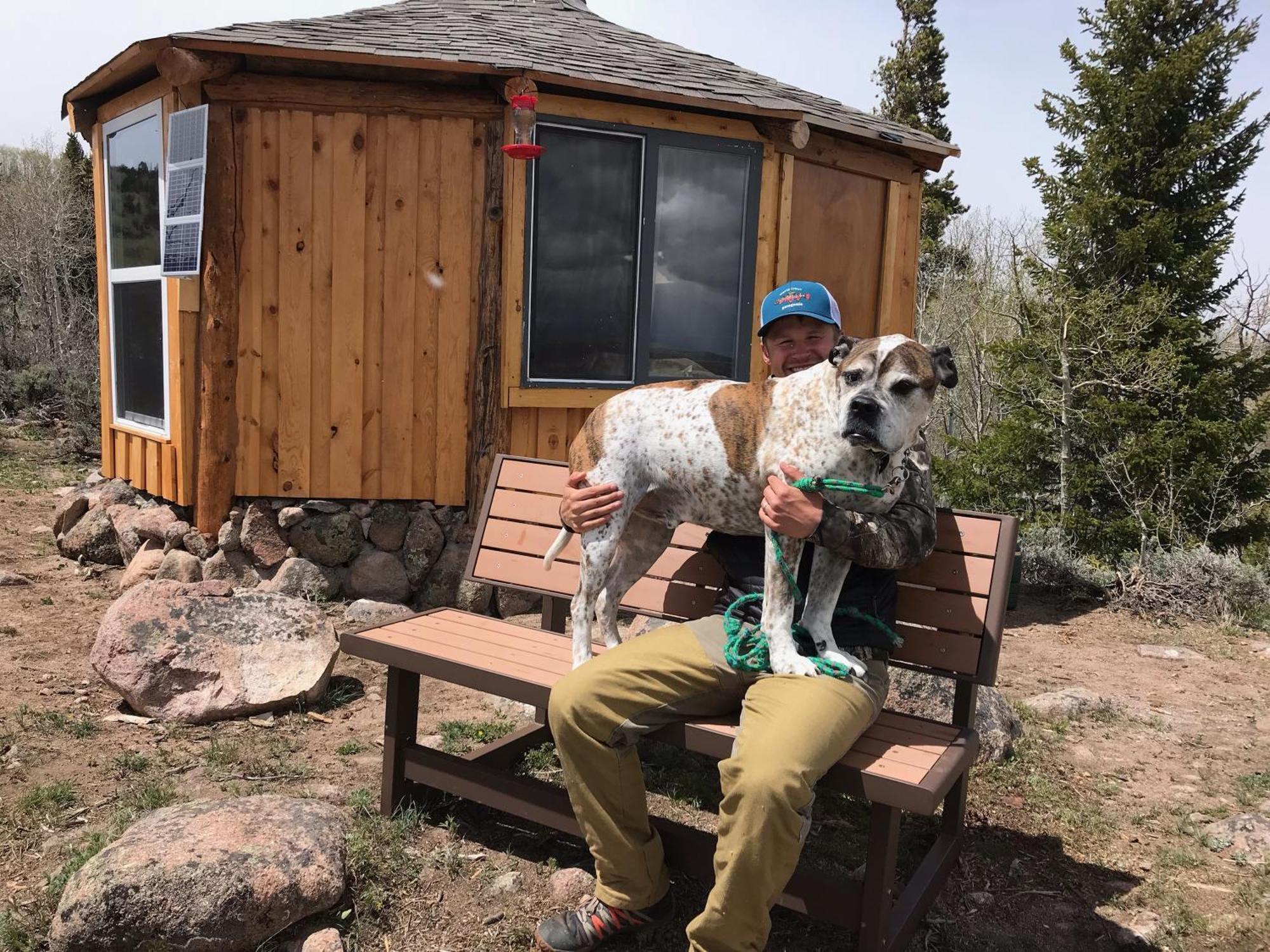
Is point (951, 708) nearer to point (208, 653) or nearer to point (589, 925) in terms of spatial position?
point (589, 925)

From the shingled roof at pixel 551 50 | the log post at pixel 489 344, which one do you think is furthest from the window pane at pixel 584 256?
the shingled roof at pixel 551 50

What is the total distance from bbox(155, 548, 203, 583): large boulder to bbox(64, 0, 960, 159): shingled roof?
→ 3007 millimetres

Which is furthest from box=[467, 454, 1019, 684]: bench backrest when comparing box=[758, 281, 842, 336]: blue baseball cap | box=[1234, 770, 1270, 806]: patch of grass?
box=[1234, 770, 1270, 806]: patch of grass

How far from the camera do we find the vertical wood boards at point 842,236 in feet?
21.5

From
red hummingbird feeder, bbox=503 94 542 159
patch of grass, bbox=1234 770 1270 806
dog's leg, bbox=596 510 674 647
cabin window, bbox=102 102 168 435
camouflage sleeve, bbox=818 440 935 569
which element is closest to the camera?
camouflage sleeve, bbox=818 440 935 569

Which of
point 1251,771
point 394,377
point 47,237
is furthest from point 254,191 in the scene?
point 47,237

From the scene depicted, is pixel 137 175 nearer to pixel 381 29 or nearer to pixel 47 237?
pixel 381 29

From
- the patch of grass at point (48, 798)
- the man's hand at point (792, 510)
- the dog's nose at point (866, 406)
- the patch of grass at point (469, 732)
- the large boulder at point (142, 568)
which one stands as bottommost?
the patch of grass at point (469, 732)

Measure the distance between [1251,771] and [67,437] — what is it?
40.9 feet

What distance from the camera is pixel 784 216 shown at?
249 inches

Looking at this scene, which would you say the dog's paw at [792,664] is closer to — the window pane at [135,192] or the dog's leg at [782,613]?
the dog's leg at [782,613]

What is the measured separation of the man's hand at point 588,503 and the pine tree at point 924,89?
20330mm

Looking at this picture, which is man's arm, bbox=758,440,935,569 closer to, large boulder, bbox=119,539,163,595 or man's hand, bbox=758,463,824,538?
man's hand, bbox=758,463,824,538

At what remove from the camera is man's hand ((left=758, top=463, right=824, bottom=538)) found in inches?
96.2
